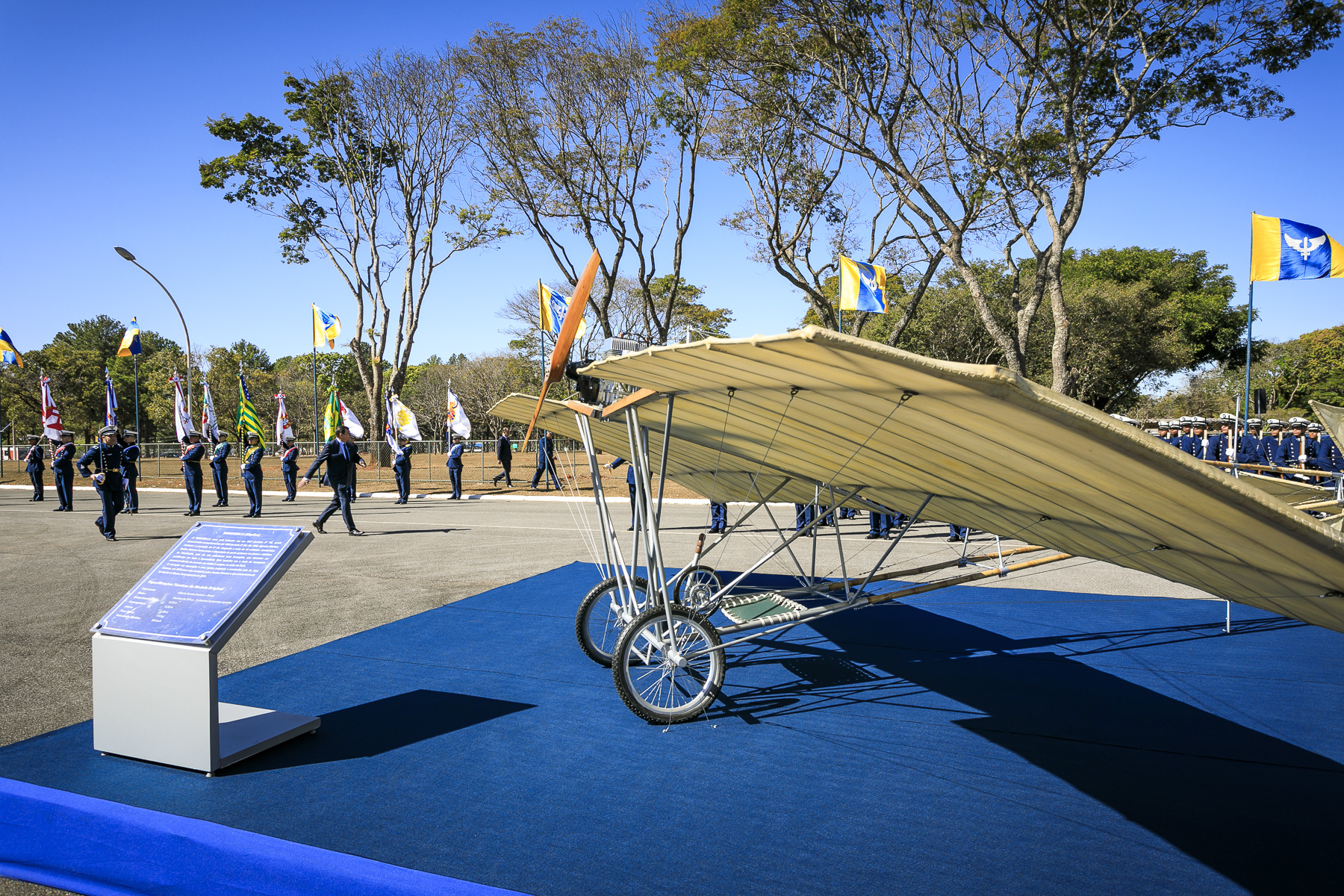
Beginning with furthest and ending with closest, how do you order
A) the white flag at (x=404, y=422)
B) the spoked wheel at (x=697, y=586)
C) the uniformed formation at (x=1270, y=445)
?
the white flag at (x=404, y=422), the uniformed formation at (x=1270, y=445), the spoked wheel at (x=697, y=586)

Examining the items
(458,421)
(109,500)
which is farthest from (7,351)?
(109,500)

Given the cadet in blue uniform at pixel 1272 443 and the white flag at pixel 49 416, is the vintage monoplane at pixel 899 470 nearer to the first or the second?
the cadet in blue uniform at pixel 1272 443

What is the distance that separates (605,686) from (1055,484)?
3.58m

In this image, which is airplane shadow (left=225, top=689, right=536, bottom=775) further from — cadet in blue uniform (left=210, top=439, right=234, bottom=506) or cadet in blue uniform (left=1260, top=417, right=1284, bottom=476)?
cadet in blue uniform (left=1260, top=417, right=1284, bottom=476)

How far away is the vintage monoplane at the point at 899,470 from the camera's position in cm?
227

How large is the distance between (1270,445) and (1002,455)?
23033 millimetres

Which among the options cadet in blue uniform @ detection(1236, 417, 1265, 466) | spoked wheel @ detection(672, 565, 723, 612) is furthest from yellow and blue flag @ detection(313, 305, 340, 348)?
cadet in blue uniform @ detection(1236, 417, 1265, 466)

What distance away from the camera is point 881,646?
680cm

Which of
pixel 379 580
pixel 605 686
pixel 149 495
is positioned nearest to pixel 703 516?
pixel 379 580

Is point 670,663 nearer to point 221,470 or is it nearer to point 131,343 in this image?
point 221,470

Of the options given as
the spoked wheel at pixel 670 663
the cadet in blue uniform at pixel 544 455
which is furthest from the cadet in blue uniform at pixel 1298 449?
the spoked wheel at pixel 670 663

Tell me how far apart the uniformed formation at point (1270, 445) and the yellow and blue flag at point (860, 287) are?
842cm

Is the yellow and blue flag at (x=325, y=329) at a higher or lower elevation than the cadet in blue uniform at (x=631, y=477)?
higher

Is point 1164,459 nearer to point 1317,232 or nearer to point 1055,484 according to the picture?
point 1055,484
